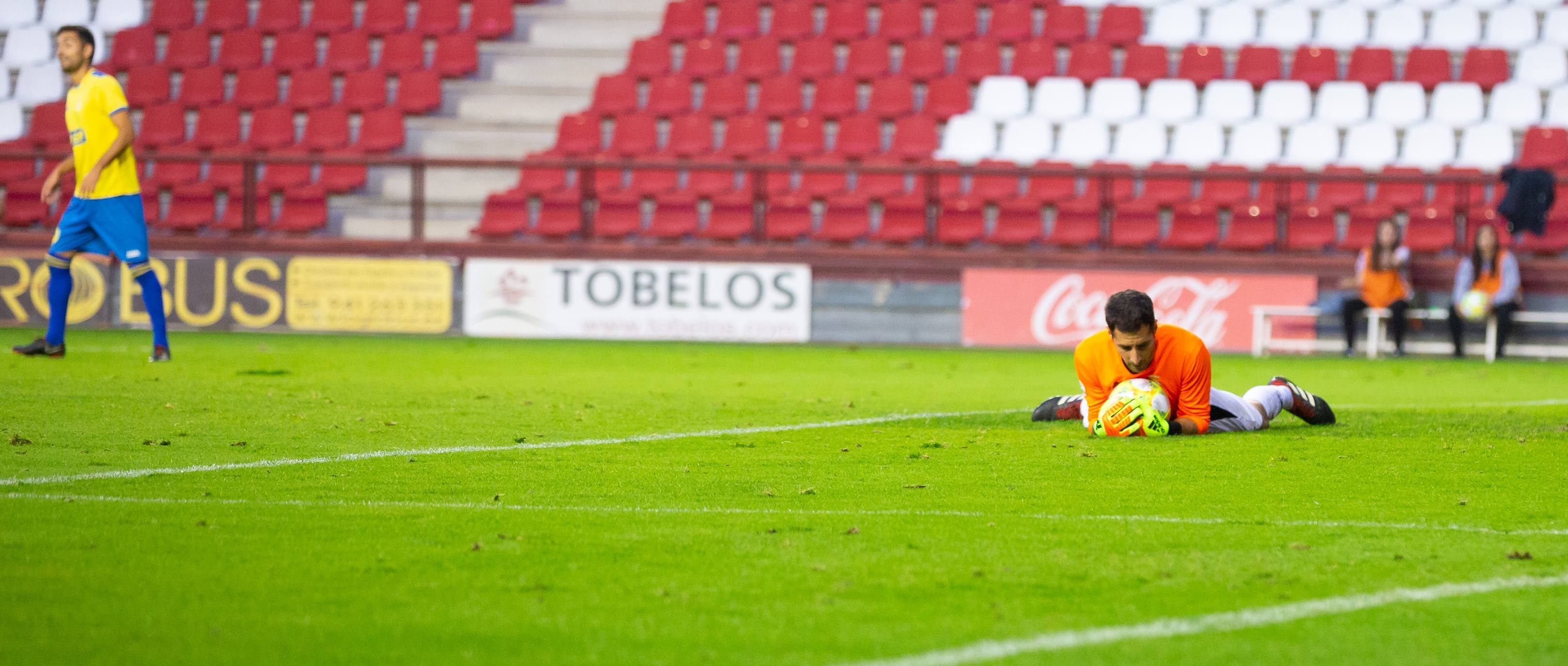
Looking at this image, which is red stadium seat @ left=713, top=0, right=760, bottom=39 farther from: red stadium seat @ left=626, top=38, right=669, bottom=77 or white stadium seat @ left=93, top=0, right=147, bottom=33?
white stadium seat @ left=93, top=0, right=147, bottom=33

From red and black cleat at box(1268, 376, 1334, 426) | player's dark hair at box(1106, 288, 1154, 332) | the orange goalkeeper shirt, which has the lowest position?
red and black cleat at box(1268, 376, 1334, 426)

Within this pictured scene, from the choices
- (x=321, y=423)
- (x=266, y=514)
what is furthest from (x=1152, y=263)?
(x=266, y=514)

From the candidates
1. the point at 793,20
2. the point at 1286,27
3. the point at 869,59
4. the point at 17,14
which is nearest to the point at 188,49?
the point at 17,14

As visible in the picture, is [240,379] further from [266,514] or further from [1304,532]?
[1304,532]

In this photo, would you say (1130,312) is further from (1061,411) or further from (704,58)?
(704,58)

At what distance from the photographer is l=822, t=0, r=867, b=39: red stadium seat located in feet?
65.3

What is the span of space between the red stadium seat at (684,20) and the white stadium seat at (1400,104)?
8481 mm

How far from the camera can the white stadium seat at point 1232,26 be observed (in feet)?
65.0

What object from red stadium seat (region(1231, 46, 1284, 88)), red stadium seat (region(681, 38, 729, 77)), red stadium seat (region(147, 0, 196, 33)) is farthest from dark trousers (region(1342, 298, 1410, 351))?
red stadium seat (region(147, 0, 196, 33))

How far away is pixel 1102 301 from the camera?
51.3 feet

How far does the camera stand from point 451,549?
14.1 feet

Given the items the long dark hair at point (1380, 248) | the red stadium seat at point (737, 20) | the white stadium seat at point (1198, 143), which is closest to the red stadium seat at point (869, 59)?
the red stadium seat at point (737, 20)

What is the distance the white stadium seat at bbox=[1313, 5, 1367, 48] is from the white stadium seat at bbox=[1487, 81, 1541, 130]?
1817mm

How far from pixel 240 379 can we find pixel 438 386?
1.31m
